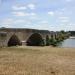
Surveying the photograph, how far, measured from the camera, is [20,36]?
160ft

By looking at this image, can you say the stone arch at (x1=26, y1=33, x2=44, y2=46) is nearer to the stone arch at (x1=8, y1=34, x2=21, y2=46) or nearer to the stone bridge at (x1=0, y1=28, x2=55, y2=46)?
the stone bridge at (x1=0, y1=28, x2=55, y2=46)

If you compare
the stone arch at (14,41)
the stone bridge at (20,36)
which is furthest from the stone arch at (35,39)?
the stone arch at (14,41)

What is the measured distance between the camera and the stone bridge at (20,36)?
1618 inches

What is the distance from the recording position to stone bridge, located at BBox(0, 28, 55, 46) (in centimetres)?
4109

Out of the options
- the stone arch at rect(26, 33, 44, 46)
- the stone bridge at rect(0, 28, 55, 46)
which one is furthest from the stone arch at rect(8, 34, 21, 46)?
the stone arch at rect(26, 33, 44, 46)

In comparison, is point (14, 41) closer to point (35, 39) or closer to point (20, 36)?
point (20, 36)

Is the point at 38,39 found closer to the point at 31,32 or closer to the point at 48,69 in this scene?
the point at 31,32

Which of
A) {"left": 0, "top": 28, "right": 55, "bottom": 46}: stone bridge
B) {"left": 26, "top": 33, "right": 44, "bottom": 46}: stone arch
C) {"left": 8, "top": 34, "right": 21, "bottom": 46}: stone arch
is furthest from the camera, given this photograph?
{"left": 26, "top": 33, "right": 44, "bottom": 46}: stone arch

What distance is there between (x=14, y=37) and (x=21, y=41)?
1.63 meters

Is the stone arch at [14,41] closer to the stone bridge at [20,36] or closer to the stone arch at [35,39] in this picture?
the stone bridge at [20,36]

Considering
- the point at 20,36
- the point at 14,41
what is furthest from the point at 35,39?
the point at 14,41

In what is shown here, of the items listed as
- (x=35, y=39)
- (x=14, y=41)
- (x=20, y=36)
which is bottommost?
(x=35, y=39)

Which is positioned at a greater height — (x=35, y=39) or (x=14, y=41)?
(x=14, y=41)

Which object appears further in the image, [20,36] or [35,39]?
[35,39]
